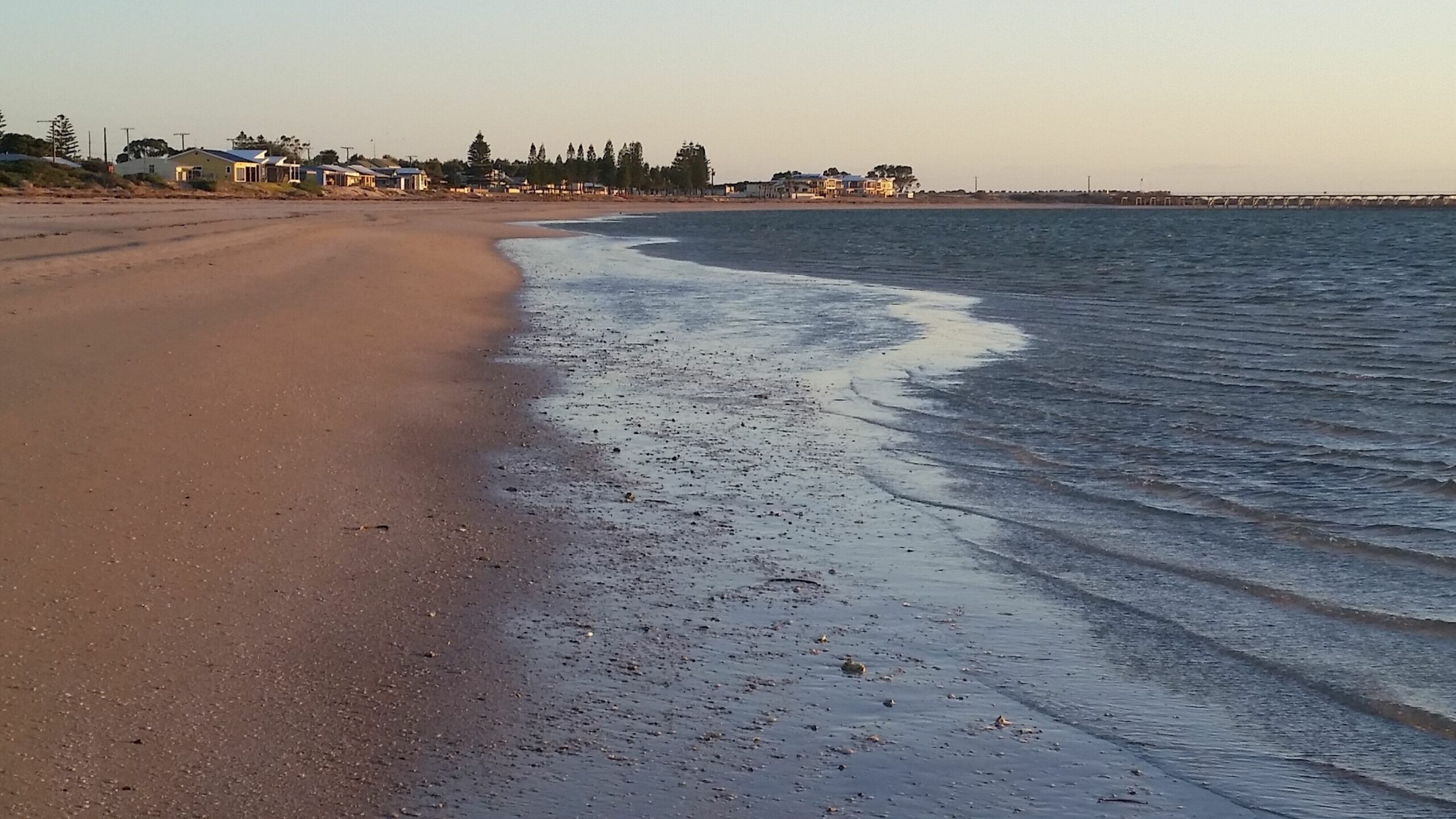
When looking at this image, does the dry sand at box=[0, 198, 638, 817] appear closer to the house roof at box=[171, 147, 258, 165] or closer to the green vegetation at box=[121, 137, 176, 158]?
the house roof at box=[171, 147, 258, 165]

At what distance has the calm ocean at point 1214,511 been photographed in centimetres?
495

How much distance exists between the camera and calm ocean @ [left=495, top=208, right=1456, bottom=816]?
16.2 feet

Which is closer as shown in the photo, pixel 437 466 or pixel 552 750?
pixel 552 750

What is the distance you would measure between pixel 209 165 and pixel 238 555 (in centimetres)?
10779

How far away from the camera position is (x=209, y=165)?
105 m

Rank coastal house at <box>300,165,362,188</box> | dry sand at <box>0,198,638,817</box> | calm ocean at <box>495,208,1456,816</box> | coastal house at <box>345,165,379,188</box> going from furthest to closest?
coastal house at <box>345,165,379,188</box>, coastal house at <box>300,165,362,188</box>, calm ocean at <box>495,208,1456,816</box>, dry sand at <box>0,198,638,817</box>

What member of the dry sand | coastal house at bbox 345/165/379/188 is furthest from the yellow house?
the dry sand

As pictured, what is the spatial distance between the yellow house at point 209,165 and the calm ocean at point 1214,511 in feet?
290

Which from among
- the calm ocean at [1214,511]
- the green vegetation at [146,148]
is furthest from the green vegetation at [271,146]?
the calm ocean at [1214,511]

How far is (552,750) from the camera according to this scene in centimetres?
446

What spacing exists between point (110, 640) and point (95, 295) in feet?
41.6

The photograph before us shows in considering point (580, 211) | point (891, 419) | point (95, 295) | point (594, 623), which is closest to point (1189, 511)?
point (891, 419)

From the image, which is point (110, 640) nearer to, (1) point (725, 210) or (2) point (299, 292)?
(2) point (299, 292)

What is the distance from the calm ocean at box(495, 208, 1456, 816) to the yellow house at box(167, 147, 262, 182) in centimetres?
8851
